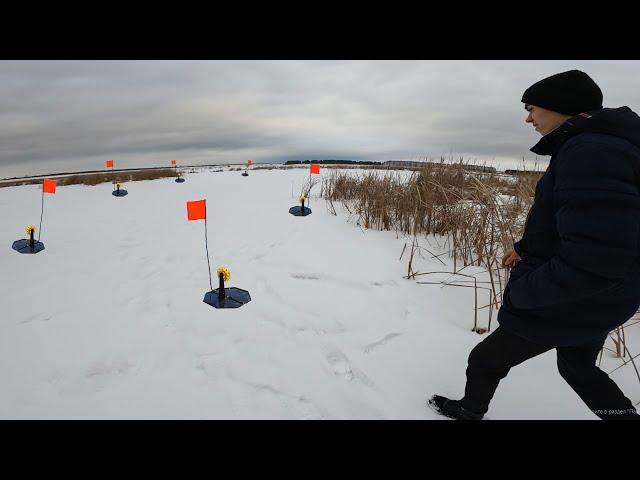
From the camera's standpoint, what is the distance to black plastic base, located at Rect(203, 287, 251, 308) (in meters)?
2.05

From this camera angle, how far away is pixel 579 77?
85 cm

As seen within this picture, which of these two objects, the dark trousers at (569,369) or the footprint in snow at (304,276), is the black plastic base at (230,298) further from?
the dark trousers at (569,369)

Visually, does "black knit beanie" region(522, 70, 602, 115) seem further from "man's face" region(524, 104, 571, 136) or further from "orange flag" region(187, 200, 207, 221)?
"orange flag" region(187, 200, 207, 221)

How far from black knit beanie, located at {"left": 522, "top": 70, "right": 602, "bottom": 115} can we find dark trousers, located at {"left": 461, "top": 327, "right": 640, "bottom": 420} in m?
0.68

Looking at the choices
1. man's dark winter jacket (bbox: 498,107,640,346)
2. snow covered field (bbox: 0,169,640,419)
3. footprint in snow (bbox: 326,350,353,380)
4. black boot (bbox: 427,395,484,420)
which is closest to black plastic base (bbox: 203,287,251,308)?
snow covered field (bbox: 0,169,640,419)

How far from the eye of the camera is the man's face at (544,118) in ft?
2.92

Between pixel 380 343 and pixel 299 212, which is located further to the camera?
pixel 299 212

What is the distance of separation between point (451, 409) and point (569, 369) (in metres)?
0.44

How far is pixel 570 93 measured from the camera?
0.85 metres

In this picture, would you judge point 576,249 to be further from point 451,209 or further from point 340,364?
point 451,209

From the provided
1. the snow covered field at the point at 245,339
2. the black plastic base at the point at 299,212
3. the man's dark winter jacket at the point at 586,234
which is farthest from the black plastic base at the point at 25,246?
the man's dark winter jacket at the point at 586,234

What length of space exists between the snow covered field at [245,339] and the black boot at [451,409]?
0.14 feet

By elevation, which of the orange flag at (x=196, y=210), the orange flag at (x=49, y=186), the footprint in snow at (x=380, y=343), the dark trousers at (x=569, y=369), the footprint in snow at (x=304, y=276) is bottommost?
the footprint in snow at (x=380, y=343)

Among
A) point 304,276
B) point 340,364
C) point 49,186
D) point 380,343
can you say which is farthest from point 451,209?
point 49,186
